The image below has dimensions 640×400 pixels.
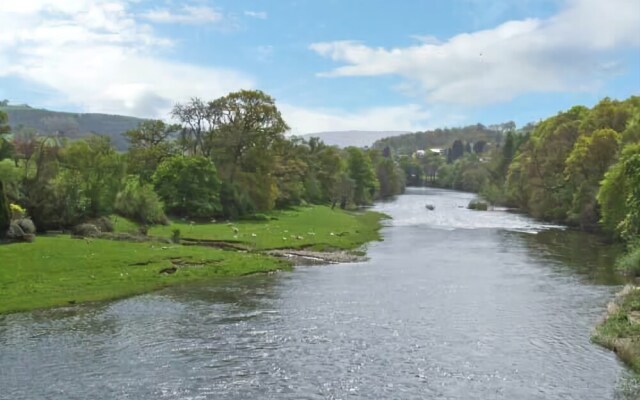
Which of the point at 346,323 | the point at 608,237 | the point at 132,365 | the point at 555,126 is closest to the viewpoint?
the point at 132,365

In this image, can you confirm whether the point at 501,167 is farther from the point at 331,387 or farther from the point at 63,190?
the point at 331,387

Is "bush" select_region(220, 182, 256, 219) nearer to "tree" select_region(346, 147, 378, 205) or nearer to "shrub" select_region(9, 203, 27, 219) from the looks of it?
"shrub" select_region(9, 203, 27, 219)

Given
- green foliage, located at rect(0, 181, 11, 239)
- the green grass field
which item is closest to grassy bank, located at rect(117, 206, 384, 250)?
the green grass field

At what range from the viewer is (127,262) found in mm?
41156

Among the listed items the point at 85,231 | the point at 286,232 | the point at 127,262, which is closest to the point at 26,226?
the point at 85,231

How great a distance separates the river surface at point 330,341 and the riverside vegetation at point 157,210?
4.14 meters

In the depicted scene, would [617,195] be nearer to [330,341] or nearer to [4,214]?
[330,341]

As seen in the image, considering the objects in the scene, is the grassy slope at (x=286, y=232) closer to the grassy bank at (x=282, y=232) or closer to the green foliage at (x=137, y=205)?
the grassy bank at (x=282, y=232)

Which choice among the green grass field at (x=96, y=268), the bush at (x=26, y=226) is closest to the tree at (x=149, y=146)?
the bush at (x=26, y=226)

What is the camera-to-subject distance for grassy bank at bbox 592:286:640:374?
23812mm

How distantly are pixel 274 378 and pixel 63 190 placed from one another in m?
38.8

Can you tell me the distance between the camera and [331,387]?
66.9 ft

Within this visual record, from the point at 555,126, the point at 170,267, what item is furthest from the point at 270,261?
the point at 555,126

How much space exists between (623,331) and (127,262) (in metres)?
29.8
